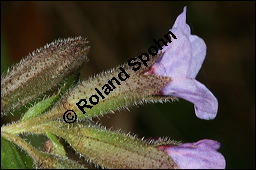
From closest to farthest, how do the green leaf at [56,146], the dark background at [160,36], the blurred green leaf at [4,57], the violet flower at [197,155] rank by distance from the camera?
1. the violet flower at [197,155]
2. the green leaf at [56,146]
3. the blurred green leaf at [4,57]
4. the dark background at [160,36]

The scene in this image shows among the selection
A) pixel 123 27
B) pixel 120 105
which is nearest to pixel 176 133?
pixel 123 27

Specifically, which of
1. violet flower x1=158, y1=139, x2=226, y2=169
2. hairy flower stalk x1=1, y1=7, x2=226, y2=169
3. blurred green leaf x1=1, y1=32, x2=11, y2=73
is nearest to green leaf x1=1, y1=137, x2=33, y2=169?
hairy flower stalk x1=1, y1=7, x2=226, y2=169

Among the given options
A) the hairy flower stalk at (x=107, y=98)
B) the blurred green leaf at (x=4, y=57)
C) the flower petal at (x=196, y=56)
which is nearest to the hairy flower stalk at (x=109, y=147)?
the hairy flower stalk at (x=107, y=98)

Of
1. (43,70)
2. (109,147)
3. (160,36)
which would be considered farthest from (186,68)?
(160,36)

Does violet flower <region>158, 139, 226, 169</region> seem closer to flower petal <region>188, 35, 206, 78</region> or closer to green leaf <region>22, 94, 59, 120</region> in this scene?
flower petal <region>188, 35, 206, 78</region>

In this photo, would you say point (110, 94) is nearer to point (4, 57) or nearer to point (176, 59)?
point (176, 59)

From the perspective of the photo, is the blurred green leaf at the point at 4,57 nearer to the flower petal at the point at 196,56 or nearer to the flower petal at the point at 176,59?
the flower petal at the point at 176,59
